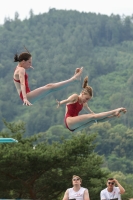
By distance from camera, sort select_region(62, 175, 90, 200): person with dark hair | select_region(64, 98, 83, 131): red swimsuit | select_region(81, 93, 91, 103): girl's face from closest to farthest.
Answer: select_region(81, 93, 91, 103): girl's face < select_region(64, 98, 83, 131): red swimsuit < select_region(62, 175, 90, 200): person with dark hair

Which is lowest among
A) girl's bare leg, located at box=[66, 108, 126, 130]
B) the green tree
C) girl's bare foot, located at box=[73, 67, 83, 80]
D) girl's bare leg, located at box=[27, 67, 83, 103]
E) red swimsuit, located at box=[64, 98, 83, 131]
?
girl's bare leg, located at box=[66, 108, 126, 130]

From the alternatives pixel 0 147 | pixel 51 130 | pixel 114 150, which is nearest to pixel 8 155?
pixel 0 147

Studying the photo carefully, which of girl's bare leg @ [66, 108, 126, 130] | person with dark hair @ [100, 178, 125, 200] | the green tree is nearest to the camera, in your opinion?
girl's bare leg @ [66, 108, 126, 130]

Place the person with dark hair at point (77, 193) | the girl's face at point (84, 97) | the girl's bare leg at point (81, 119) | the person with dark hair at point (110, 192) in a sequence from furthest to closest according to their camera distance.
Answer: the person with dark hair at point (110, 192), the person with dark hair at point (77, 193), the girl's face at point (84, 97), the girl's bare leg at point (81, 119)

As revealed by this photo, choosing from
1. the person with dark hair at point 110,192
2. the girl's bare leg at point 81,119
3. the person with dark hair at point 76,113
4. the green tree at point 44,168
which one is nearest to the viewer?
the girl's bare leg at point 81,119

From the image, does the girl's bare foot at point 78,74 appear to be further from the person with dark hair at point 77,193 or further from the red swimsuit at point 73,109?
the person with dark hair at point 77,193

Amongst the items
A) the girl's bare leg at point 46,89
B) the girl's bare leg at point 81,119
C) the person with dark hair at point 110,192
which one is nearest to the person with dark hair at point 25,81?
the girl's bare leg at point 46,89

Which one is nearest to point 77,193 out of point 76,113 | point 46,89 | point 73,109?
point 76,113

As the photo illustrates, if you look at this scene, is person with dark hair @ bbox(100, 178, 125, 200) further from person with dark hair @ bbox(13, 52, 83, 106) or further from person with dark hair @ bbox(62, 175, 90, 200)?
person with dark hair @ bbox(13, 52, 83, 106)

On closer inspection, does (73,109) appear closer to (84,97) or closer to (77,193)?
(84,97)

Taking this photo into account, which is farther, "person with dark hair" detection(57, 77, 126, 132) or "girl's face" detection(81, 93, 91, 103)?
"girl's face" detection(81, 93, 91, 103)

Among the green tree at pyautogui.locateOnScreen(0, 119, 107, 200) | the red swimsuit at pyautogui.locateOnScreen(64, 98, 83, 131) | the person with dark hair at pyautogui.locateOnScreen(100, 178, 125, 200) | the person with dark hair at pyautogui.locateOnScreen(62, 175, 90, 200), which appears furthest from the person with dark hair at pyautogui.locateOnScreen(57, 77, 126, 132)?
the green tree at pyautogui.locateOnScreen(0, 119, 107, 200)

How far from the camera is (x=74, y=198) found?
16469 millimetres

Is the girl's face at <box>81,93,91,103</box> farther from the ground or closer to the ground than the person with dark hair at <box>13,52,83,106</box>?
closer to the ground
